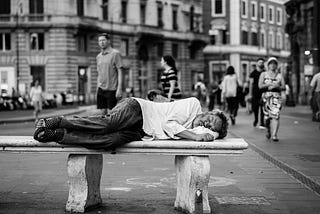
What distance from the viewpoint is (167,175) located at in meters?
8.48

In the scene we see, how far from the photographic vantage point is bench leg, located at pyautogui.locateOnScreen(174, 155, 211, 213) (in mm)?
5699

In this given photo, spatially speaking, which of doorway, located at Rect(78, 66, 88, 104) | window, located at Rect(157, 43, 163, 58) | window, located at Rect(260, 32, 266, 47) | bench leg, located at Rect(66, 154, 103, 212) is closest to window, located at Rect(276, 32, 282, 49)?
window, located at Rect(260, 32, 266, 47)

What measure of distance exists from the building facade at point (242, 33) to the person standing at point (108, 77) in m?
34.0

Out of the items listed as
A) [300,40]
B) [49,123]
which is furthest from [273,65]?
[300,40]

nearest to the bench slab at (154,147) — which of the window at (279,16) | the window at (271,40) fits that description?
the window at (279,16)

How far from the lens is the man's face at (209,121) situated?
6.11m

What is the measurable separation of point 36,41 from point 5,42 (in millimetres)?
2711

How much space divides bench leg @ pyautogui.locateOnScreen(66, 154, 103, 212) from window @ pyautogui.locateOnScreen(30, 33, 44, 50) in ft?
158

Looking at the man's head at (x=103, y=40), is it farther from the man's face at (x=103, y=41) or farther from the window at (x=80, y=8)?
the window at (x=80, y=8)

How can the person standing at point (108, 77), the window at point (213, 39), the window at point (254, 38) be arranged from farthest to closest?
1. the window at point (213, 39)
2. the window at point (254, 38)
3. the person standing at point (108, 77)

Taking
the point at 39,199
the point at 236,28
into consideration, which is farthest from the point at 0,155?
the point at 236,28

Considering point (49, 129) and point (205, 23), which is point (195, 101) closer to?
point (49, 129)

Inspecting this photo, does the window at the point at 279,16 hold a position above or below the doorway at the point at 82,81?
above

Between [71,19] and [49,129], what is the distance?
48407mm
